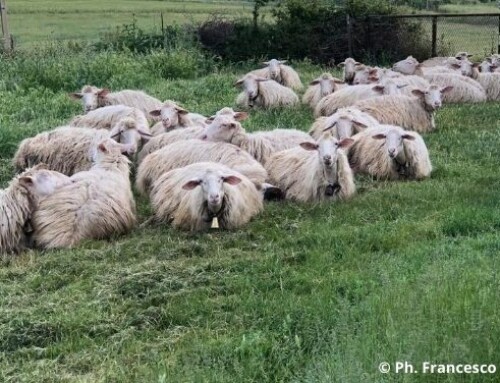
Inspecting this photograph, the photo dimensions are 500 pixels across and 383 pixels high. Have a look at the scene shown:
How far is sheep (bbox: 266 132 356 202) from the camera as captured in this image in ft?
26.4

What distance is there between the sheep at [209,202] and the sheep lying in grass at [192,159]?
0.66 metres

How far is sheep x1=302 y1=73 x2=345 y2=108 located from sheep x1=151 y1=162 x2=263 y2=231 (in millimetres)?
6605

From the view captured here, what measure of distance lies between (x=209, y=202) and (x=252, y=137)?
2.35m

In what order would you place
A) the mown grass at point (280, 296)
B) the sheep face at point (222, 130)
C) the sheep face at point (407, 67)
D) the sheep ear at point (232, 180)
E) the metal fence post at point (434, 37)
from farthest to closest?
the metal fence post at point (434, 37) < the sheep face at point (407, 67) < the sheep face at point (222, 130) < the sheep ear at point (232, 180) < the mown grass at point (280, 296)

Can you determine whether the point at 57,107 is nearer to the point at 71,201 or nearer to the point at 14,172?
the point at 14,172

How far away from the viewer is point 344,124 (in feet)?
32.5

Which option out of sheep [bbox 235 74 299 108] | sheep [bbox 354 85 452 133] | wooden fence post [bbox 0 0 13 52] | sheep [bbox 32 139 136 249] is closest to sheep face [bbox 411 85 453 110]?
sheep [bbox 354 85 452 133]

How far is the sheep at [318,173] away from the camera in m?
8.05

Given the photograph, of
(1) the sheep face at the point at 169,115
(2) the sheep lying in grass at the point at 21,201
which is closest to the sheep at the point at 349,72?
(1) the sheep face at the point at 169,115

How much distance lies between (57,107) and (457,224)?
8.45m

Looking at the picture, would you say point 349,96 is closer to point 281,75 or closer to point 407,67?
point 281,75

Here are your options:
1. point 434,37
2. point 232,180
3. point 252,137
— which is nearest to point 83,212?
point 232,180

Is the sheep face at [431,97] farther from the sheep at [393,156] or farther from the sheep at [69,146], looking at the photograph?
the sheep at [69,146]

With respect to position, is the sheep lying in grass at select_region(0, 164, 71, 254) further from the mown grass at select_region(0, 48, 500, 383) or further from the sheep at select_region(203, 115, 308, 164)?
the sheep at select_region(203, 115, 308, 164)
